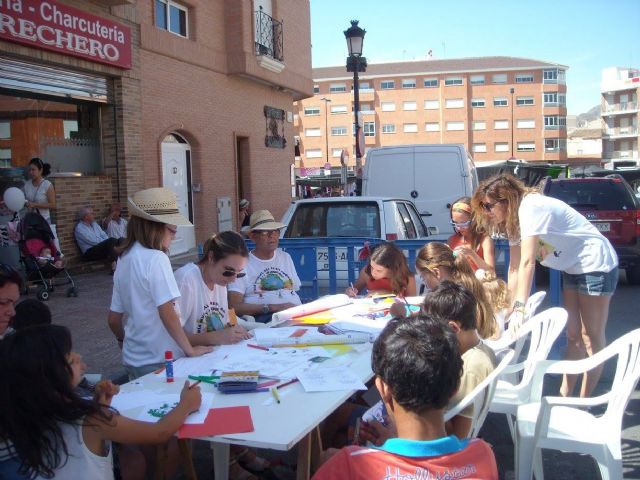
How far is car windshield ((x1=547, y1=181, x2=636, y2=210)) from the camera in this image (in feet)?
34.1

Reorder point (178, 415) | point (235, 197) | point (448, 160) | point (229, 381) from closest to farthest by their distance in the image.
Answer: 1. point (178, 415)
2. point (229, 381)
3. point (448, 160)
4. point (235, 197)

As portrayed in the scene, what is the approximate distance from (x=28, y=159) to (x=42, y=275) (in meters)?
2.56

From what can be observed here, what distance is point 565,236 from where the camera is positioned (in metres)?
4.51

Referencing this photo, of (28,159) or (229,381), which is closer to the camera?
(229,381)

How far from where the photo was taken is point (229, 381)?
2.98m

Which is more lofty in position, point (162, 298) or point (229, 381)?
point (162, 298)

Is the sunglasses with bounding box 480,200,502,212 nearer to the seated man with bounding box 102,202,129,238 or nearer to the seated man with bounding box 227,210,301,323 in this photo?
the seated man with bounding box 227,210,301,323

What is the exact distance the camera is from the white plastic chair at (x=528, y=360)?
3754mm

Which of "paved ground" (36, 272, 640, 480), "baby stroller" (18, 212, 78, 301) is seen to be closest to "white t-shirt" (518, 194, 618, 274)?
"paved ground" (36, 272, 640, 480)

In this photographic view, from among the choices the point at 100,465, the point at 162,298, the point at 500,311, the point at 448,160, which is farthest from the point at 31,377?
the point at 448,160

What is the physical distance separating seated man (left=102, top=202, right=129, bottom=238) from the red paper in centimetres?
925

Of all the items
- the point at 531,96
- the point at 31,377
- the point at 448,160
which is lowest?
the point at 31,377

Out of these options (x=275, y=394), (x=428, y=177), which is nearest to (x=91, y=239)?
(x=428, y=177)

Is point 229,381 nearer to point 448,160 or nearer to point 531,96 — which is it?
point 448,160
